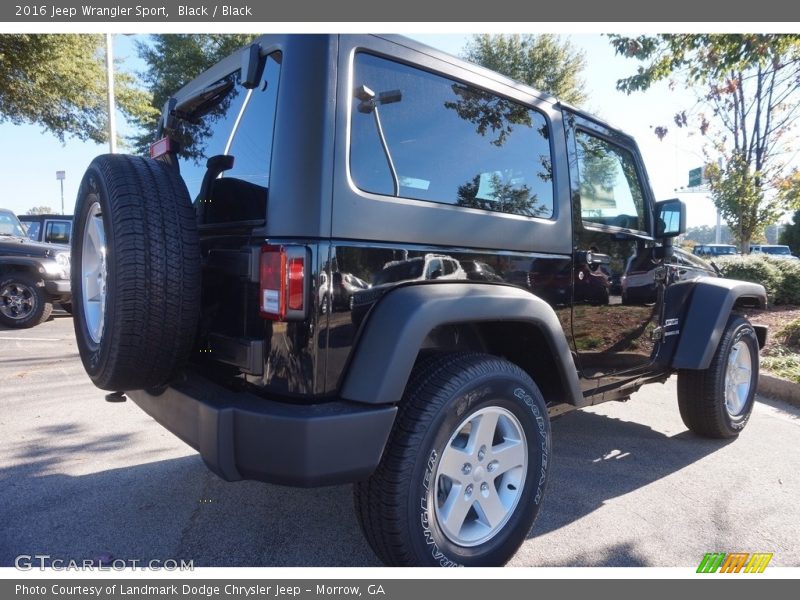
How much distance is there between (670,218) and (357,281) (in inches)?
94.3

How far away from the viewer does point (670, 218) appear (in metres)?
3.25

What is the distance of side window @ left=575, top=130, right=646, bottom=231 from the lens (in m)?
2.84

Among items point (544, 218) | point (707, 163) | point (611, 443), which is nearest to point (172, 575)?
point (544, 218)

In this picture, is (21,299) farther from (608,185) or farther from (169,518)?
(608,185)

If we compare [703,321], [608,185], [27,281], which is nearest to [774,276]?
[703,321]

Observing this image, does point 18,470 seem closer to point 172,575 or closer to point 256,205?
point 172,575

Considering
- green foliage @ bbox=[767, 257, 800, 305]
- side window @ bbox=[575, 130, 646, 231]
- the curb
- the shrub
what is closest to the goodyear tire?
side window @ bbox=[575, 130, 646, 231]

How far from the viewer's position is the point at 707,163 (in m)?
11.5

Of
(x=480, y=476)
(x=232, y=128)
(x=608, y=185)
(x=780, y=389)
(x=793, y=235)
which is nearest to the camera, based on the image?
(x=480, y=476)

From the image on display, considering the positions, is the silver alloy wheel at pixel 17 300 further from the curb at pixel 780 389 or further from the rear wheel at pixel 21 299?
the curb at pixel 780 389

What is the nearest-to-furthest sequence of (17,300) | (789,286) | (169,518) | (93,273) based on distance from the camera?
(93,273), (169,518), (17,300), (789,286)

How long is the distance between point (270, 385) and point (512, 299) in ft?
3.37

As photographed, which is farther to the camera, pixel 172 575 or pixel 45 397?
pixel 45 397
